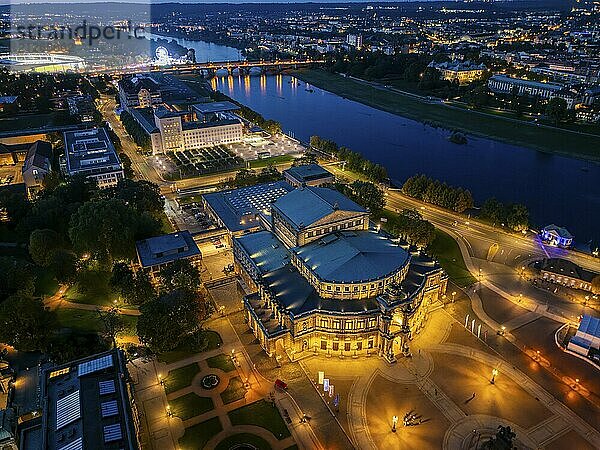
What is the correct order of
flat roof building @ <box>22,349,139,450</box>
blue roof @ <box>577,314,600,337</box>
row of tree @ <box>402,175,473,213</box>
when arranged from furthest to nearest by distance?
row of tree @ <box>402,175,473,213</box> < blue roof @ <box>577,314,600,337</box> < flat roof building @ <box>22,349,139,450</box>

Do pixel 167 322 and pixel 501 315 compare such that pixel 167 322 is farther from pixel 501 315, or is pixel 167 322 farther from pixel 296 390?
pixel 501 315

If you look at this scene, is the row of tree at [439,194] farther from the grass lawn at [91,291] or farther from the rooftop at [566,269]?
the grass lawn at [91,291]

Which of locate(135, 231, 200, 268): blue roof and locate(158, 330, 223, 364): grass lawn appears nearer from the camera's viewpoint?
locate(158, 330, 223, 364): grass lawn

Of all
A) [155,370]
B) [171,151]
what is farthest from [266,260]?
[171,151]

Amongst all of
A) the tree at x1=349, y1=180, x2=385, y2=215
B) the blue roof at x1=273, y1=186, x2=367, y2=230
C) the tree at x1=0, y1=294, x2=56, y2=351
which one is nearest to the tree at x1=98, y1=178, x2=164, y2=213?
the blue roof at x1=273, y1=186, x2=367, y2=230

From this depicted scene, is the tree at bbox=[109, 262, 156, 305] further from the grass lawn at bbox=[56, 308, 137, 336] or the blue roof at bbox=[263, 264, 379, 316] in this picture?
the blue roof at bbox=[263, 264, 379, 316]

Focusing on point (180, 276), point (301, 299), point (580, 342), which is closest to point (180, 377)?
point (180, 276)
